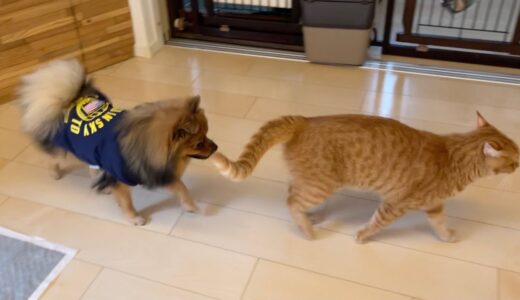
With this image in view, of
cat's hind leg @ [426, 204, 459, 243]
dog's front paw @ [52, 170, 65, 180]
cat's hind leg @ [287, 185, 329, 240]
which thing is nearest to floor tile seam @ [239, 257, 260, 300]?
cat's hind leg @ [287, 185, 329, 240]

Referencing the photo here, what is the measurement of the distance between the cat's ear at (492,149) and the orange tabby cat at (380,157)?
0.04 ft

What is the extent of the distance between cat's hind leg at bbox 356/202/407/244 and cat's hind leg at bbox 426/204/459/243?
5.1 inches

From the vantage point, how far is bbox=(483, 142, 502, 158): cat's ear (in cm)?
134

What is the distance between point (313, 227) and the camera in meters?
1.66

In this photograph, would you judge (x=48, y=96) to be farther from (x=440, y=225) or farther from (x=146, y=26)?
(x=440, y=225)

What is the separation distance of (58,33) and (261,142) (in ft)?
5.13

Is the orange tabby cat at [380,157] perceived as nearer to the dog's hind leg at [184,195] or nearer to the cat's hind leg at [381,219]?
the cat's hind leg at [381,219]

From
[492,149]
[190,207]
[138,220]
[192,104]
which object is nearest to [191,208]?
[190,207]

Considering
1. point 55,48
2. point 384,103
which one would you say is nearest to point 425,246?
point 384,103

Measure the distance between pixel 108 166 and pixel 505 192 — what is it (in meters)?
1.50

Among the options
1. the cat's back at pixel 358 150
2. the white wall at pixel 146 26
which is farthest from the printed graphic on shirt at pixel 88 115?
the white wall at pixel 146 26

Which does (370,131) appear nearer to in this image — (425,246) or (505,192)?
(425,246)

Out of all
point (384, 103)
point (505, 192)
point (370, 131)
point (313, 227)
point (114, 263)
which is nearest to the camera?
point (370, 131)

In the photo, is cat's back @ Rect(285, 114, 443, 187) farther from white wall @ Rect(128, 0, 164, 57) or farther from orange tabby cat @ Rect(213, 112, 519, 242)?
white wall @ Rect(128, 0, 164, 57)
